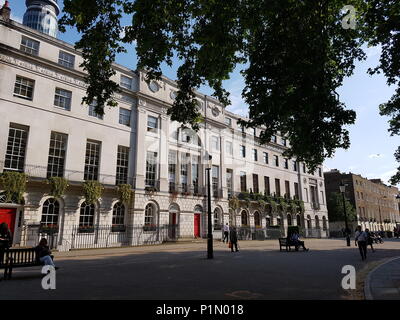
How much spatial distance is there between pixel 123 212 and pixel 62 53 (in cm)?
1414

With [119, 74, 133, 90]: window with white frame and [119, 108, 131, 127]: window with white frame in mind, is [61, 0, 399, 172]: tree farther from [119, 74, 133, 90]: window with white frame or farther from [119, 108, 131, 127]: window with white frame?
[119, 74, 133, 90]: window with white frame

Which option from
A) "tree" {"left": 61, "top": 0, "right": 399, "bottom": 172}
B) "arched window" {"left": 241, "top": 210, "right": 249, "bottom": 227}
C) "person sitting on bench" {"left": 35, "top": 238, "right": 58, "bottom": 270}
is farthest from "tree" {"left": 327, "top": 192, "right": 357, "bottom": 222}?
"person sitting on bench" {"left": 35, "top": 238, "right": 58, "bottom": 270}

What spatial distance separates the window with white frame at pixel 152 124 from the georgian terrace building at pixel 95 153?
10 centimetres

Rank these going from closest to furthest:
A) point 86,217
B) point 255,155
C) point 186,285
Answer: point 186,285 → point 86,217 → point 255,155

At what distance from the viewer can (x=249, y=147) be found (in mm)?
39906

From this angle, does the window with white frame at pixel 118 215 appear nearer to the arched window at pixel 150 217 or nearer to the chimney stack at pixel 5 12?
the arched window at pixel 150 217

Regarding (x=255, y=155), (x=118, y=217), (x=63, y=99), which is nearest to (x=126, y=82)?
(x=63, y=99)

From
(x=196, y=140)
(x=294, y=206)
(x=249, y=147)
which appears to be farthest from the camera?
(x=294, y=206)

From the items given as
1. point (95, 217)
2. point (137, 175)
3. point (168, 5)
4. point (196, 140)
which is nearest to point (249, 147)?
point (196, 140)

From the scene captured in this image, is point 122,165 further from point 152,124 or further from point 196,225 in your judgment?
point 196,225

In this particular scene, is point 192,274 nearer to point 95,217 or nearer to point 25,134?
point 95,217

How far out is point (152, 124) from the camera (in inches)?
1096

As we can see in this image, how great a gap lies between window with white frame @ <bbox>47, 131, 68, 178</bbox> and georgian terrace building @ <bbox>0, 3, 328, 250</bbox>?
7 centimetres

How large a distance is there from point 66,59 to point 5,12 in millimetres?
4843
